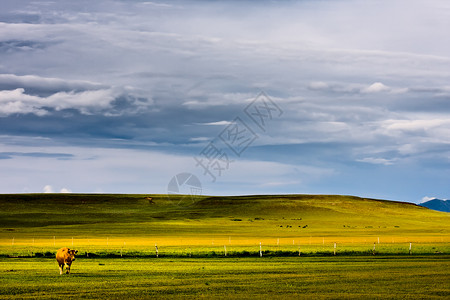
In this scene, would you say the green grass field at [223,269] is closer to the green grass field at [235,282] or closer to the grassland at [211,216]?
the green grass field at [235,282]

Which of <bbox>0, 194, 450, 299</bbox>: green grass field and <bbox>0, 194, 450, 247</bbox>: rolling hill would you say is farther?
<bbox>0, 194, 450, 247</bbox>: rolling hill

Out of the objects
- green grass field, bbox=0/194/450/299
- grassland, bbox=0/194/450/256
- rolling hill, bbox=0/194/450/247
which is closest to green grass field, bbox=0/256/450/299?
green grass field, bbox=0/194/450/299

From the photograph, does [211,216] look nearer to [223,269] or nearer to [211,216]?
[211,216]

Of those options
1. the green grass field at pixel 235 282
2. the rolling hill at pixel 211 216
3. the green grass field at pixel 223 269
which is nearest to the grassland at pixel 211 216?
the rolling hill at pixel 211 216

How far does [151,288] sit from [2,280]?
25.4 ft

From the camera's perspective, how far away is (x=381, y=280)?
26.4m

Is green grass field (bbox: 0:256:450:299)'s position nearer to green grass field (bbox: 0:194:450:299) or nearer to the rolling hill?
green grass field (bbox: 0:194:450:299)

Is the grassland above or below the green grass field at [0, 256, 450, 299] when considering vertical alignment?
above

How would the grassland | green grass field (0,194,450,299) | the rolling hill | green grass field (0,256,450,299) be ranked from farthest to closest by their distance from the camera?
the rolling hill < the grassland < green grass field (0,194,450,299) < green grass field (0,256,450,299)

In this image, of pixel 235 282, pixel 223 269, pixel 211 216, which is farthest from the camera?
pixel 211 216

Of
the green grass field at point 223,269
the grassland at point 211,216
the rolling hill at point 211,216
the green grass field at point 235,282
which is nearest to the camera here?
the green grass field at point 235,282

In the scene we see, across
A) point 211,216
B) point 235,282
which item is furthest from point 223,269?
point 211,216

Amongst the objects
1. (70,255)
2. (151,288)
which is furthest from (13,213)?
(151,288)

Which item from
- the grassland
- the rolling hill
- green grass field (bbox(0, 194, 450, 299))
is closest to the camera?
green grass field (bbox(0, 194, 450, 299))
